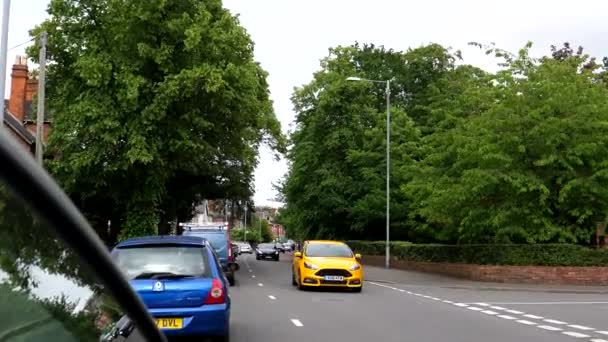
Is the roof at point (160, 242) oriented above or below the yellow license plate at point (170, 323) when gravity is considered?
above

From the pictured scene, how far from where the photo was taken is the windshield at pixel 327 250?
906 inches

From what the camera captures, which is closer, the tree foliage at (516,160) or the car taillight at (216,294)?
the car taillight at (216,294)

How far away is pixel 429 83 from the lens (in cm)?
5316

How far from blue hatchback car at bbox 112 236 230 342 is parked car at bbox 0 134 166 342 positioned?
590 centimetres

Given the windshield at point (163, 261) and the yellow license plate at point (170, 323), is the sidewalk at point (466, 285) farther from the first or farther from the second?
the yellow license plate at point (170, 323)

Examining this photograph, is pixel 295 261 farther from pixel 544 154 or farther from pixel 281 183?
pixel 281 183

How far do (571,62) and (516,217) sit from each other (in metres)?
7.05

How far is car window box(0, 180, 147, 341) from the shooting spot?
5.98 feet

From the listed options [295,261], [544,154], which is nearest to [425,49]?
[544,154]

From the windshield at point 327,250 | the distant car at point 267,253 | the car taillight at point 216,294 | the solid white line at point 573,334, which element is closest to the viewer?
the car taillight at point 216,294

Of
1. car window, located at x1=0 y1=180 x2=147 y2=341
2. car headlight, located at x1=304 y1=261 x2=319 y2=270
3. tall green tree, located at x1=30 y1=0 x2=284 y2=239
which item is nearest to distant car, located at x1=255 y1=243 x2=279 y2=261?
tall green tree, located at x1=30 y1=0 x2=284 y2=239

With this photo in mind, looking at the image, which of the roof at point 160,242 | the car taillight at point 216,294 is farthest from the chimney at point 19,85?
the car taillight at point 216,294

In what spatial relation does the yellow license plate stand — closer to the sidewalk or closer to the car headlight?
the car headlight

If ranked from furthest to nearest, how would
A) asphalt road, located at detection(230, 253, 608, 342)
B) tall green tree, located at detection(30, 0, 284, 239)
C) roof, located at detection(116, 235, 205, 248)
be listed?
tall green tree, located at detection(30, 0, 284, 239)
asphalt road, located at detection(230, 253, 608, 342)
roof, located at detection(116, 235, 205, 248)
